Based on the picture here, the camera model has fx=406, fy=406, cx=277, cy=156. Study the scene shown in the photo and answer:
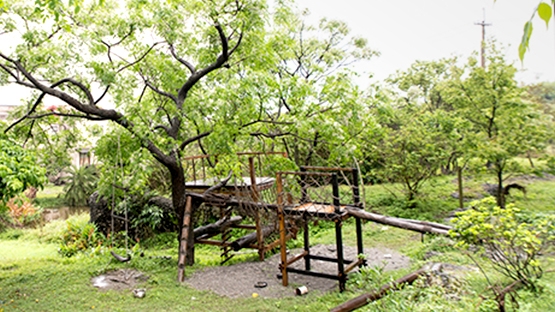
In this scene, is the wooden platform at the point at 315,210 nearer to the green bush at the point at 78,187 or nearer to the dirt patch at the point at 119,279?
the dirt patch at the point at 119,279

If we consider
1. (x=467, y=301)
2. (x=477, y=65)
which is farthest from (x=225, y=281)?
(x=477, y=65)

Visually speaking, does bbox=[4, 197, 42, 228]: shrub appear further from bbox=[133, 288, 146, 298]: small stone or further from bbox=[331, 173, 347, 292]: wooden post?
bbox=[331, 173, 347, 292]: wooden post

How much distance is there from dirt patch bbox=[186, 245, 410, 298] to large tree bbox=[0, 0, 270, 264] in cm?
148

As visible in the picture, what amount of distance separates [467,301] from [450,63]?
12.3m

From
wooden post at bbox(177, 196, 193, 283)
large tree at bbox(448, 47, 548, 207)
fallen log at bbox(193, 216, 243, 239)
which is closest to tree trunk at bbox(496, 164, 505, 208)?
large tree at bbox(448, 47, 548, 207)

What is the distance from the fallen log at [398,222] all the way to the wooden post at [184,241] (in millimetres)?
2897

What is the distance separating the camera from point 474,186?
39.6ft

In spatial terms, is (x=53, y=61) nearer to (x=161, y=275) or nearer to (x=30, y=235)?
(x=161, y=275)

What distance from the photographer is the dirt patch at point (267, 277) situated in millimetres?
6262

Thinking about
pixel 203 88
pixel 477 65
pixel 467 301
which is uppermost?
pixel 477 65

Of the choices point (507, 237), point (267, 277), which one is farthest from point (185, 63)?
point (507, 237)

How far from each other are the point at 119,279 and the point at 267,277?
2.41 metres

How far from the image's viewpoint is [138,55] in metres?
7.20

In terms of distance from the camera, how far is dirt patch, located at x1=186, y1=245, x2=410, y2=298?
247 inches
